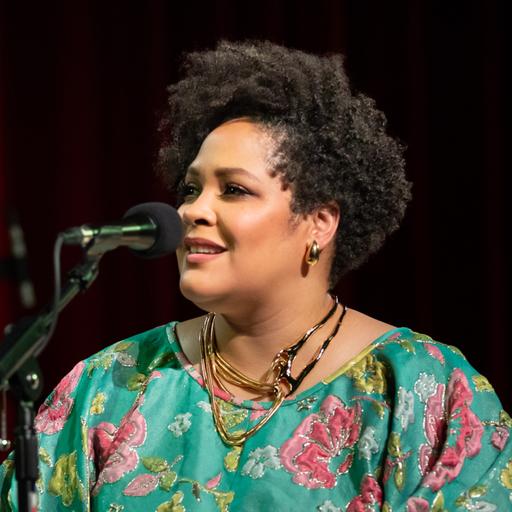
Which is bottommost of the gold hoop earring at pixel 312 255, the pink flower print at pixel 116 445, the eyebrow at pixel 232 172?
the pink flower print at pixel 116 445

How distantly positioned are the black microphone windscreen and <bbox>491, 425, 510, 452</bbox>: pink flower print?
0.67m

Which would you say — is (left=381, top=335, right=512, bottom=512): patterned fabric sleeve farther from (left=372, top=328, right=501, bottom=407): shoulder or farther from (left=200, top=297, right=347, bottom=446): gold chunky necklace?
(left=200, top=297, right=347, bottom=446): gold chunky necklace

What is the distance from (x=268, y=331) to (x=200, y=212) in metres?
0.27

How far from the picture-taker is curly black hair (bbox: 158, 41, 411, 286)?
2.05 m

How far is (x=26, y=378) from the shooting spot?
4.80ft

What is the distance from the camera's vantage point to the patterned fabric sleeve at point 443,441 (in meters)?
1.83

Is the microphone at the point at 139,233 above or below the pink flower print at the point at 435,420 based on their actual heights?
above

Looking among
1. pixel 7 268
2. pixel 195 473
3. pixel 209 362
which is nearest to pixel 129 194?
pixel 209 362

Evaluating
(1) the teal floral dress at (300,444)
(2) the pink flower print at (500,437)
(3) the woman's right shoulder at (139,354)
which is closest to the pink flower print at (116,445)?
(1) the teal floral dress at (300,444)

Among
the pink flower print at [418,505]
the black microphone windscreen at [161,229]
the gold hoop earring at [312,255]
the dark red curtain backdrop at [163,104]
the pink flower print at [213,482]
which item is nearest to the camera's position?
the black microphone windscreen at [161,229]

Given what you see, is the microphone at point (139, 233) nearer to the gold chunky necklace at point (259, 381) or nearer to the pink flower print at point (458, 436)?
the gold chunky necklace at point (259, 381)

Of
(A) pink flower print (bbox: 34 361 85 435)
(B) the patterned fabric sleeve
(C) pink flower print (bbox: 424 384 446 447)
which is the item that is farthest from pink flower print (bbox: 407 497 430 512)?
(A) pink flower print (bbox: 34 361 85 435)

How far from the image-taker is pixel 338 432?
193 cm

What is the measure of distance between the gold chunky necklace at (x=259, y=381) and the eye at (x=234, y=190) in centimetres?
29
